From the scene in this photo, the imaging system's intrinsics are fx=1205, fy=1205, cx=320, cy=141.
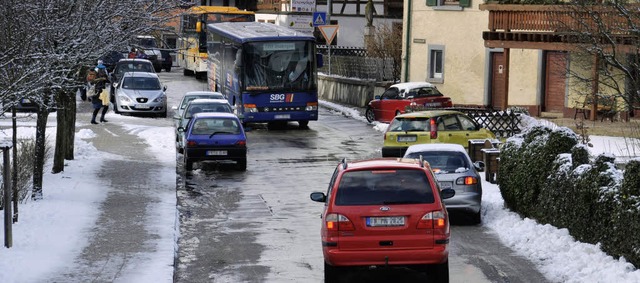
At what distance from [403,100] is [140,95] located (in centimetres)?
1004

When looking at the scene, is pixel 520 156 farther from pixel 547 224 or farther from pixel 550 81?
pixel 550 81

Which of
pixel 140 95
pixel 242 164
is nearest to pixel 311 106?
pixel 140 95

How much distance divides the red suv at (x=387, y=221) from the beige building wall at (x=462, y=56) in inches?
1188

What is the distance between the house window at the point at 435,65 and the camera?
4866 centimetres

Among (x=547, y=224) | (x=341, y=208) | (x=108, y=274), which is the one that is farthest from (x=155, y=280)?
(x=547, y=224)

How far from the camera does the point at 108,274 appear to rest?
15.9 metres

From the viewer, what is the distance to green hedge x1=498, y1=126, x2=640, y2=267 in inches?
614

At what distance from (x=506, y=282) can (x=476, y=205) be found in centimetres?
511

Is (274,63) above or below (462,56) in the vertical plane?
below

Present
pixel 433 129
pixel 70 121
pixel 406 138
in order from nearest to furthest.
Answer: pixel 70 121 → pixel 406 138 → pixel 433 129

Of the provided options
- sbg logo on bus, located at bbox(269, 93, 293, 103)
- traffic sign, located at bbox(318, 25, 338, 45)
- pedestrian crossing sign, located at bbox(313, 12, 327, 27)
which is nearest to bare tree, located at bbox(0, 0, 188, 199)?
sbg logo on bus, located at bbox(269, 93, 293, 103)

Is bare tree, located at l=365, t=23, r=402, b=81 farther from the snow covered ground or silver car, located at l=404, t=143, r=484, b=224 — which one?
silver car, located at l=404, t=143, r=484, b=224

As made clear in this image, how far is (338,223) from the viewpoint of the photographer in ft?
48.4

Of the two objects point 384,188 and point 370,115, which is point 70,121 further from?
point 370,115
